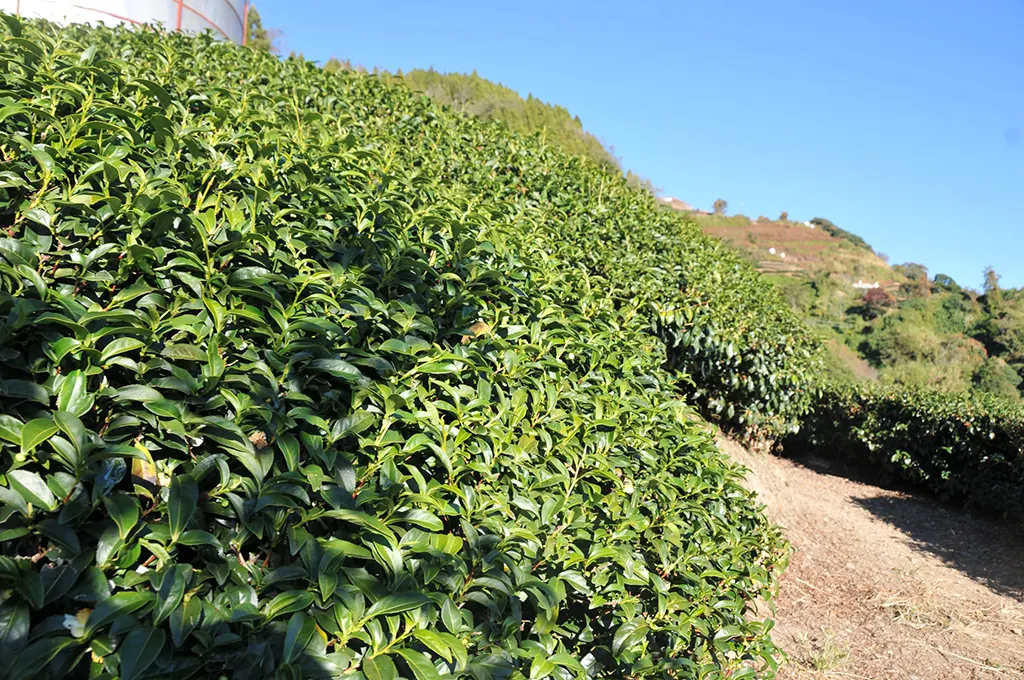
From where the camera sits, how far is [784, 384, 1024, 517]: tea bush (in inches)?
328

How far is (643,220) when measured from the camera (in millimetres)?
5840

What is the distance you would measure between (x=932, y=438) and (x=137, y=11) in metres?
11.5

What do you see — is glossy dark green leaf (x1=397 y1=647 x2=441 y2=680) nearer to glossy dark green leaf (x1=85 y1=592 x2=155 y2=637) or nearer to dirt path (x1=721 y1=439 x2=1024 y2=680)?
glossy dark green leaf (x1=85 y1=592 x2=155 y2=637)

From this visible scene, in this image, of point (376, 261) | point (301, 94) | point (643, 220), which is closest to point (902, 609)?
point (643, 220)

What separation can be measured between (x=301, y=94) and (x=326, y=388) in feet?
12.3

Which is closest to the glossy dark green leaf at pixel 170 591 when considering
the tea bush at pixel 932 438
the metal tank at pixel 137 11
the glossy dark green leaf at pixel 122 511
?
the glossy dark green leaf at pixel 122 511

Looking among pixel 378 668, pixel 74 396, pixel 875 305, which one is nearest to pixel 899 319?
pixel 875 305

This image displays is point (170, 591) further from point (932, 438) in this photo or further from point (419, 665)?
point (932, 438)

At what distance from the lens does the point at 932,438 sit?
9352mm

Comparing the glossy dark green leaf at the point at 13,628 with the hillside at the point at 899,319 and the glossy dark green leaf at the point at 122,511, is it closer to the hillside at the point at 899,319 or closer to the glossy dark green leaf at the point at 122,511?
the glossy dark green leaf at the point at 122,511

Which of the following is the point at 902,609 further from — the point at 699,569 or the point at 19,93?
the point at 19,93

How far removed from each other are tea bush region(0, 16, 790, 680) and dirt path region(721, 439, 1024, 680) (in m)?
1.71

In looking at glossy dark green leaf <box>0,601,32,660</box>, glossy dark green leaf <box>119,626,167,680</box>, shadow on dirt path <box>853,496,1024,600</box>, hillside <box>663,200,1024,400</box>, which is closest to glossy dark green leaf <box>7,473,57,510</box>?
glossy dark green leaf <box>0,601,32,660</box>

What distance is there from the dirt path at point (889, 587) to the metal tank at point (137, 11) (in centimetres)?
781
